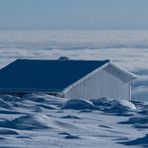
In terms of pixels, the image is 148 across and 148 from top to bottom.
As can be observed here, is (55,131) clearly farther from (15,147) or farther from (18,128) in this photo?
(15,147)

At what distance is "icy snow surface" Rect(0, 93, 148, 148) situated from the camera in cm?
1276

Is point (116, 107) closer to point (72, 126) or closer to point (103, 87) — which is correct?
point (72, 126)

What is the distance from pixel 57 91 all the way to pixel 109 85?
3962mm

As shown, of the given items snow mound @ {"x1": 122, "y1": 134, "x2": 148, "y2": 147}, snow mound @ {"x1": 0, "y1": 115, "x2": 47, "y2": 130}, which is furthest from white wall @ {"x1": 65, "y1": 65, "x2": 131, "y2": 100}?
snow mound @ {"x1": 122, "y1": 134, "x2": 148, "y2": 147}

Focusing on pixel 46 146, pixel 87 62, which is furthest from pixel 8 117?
pixel 87 62

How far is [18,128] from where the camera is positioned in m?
14.5

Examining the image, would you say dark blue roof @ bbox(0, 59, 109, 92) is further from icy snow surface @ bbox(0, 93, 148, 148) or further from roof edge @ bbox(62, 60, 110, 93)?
icy snow surface @ bbox(0, 93, 148, 148)

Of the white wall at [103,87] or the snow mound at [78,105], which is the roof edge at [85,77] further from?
the snow mound at [78,105]

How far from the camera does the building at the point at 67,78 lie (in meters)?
30.2

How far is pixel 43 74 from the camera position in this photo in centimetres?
3156

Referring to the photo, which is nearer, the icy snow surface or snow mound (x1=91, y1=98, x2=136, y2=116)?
the icy snow surface

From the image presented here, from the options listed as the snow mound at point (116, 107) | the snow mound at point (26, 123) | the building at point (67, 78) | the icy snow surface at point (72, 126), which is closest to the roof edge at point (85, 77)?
the building at point (67, 78)

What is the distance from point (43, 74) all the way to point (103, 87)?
9.31ft

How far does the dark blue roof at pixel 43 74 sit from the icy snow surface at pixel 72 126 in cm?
922
